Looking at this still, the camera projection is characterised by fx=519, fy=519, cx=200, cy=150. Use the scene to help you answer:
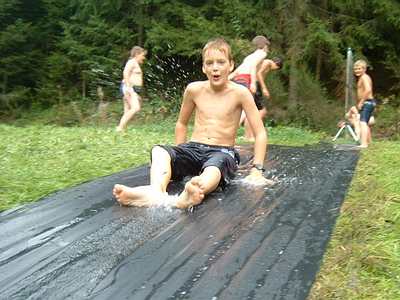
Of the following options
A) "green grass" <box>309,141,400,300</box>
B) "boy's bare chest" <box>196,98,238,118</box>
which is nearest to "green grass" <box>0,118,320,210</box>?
"boy's bare chest" <box>196,98,238,118</box>

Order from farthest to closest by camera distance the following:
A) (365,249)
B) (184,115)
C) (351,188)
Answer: (184,115)
(351,188)
(365,249)

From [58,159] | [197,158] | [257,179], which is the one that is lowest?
[58,159]

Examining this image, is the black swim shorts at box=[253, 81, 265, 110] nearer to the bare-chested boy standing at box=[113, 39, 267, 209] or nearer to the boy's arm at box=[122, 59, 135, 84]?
the boy's arm at box=[122, 59, 135, 84]

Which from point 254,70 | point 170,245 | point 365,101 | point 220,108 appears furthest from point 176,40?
point 170,245

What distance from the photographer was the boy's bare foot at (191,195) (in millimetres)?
2824

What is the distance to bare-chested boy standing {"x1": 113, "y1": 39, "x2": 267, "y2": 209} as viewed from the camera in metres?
3.33

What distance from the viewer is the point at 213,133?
12.3 ft

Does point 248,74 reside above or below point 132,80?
above

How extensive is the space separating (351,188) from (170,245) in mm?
1696

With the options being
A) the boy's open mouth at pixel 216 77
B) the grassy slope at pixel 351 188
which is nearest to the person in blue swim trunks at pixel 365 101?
the grassy slope at pixel 351 188

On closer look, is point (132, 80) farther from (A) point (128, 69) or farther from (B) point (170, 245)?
(B) point (170, 245)

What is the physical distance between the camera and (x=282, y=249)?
2.28m

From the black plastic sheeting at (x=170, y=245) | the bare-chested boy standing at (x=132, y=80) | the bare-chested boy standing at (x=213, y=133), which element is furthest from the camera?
the bare-chested boy standing at (x=132, y=80)

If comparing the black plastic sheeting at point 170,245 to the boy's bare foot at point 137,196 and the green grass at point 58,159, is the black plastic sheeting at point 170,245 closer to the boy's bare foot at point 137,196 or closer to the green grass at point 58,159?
the boy's bare foot at point 137,196
